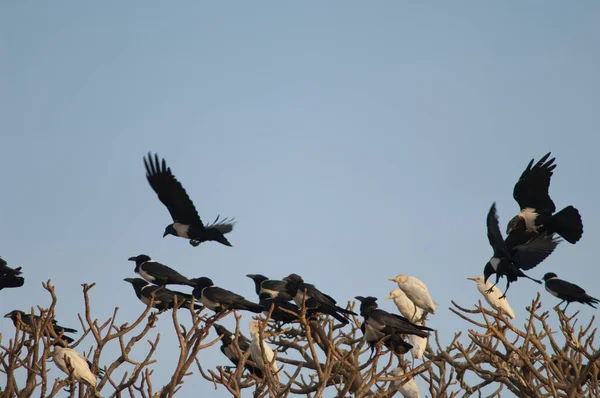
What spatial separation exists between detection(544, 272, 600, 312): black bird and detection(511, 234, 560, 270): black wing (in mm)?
1082

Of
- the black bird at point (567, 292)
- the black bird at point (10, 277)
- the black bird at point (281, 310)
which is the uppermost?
the black bird at point (10, 277)

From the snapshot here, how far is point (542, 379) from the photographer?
6629mm

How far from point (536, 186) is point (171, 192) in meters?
4.98

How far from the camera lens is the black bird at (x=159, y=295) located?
25.2 feet

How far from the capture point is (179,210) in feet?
36.2

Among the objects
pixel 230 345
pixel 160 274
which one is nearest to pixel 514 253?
pixel 230 345

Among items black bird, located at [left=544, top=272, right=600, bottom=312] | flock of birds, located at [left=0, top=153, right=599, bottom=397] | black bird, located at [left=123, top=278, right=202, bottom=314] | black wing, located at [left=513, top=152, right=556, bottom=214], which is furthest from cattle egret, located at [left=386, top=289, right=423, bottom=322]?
black bird, located at [left=123, top=278, right=202, bottom=314]

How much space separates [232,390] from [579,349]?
2916 millimetres

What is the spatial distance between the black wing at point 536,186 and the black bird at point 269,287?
12.2 feet

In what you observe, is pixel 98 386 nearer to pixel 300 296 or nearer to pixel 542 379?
pixel 300 296

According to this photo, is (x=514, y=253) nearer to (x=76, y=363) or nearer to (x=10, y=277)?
(x=76, y=363)

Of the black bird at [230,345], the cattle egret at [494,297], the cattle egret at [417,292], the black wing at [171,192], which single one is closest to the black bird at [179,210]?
the black wing at [171,192]

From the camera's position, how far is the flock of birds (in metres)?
7.59

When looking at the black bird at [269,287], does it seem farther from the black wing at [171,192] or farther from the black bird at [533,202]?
the black bird at [533,202]
